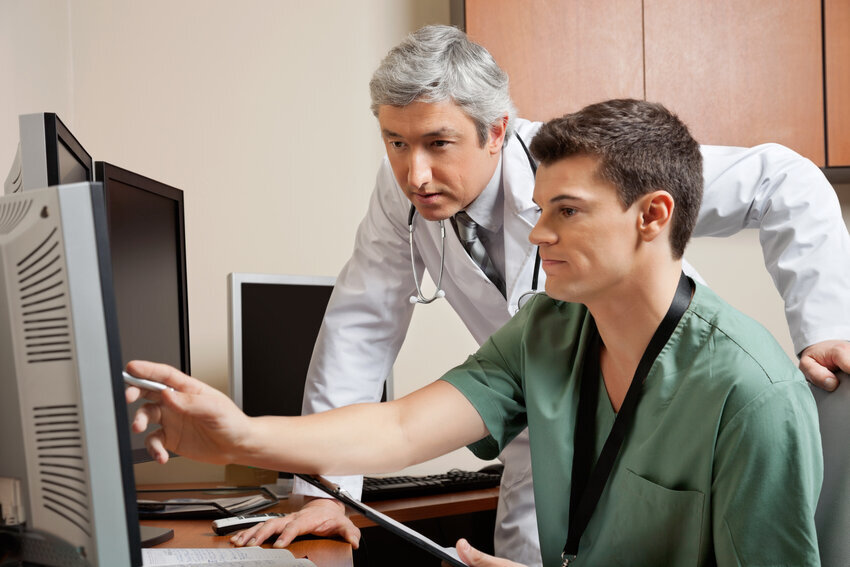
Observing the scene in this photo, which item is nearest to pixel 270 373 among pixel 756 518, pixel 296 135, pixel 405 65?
pixel 296 135

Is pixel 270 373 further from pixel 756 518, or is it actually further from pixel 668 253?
pixel 756 518

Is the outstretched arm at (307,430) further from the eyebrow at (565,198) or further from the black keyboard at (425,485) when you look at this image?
the black keyboard at (425,485)

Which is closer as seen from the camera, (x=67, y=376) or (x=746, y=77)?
(x=67, y=376)

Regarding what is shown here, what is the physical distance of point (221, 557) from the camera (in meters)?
0.93

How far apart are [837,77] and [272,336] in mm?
1589

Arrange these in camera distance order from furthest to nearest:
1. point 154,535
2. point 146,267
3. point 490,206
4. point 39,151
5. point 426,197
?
1. point 490,206
2. point 426,197
3. point 146,267
4. point 154,535
5. point 39,151

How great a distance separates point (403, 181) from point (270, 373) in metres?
0.66

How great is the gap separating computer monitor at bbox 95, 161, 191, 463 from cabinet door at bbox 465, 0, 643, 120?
948mm

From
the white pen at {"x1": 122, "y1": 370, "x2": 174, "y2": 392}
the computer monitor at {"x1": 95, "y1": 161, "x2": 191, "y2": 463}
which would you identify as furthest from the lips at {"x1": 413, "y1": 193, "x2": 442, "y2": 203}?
the white pen at {"x1": 122, "y1": 370, "x2": 174, "y2": 392}

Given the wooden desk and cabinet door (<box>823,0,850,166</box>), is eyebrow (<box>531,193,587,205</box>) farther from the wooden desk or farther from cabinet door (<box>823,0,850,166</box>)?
cabinet door (<box>823,0,850,166</box>)

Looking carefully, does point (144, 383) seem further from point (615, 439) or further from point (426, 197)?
point (426, 197)

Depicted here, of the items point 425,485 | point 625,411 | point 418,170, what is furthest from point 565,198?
point 425,485

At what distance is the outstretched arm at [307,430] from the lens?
0.80 meters

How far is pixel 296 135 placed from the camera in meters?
2.11
